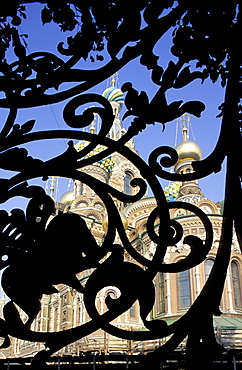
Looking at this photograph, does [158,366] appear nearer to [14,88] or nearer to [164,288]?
[14,88]

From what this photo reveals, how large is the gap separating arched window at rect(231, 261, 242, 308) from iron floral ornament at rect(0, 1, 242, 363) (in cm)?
1595

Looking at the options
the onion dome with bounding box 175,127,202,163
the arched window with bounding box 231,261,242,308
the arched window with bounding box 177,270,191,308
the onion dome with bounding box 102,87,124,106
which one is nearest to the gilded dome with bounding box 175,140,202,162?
the onion dome with bounding box 175,127,202,163

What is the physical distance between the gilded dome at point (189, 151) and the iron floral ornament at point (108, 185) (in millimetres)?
25117

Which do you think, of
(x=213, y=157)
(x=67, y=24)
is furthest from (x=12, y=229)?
(x=67, y=24)

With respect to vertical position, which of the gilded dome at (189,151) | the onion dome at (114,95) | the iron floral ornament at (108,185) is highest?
the onion dome at (114,95)

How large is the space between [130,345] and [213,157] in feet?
49.9

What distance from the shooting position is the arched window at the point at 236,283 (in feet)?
53.7

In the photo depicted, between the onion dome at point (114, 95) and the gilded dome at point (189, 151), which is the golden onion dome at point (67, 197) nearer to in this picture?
the onion dome at point (114, 95)

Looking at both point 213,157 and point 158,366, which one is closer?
point 158,366

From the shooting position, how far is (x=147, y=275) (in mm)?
1634

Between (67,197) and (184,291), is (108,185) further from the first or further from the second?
(67,197)

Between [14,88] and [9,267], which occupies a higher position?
[14,88]

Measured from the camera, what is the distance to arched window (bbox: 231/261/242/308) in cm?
1636

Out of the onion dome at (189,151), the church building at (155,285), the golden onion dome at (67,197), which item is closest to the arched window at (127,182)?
the church building at (155,285)
